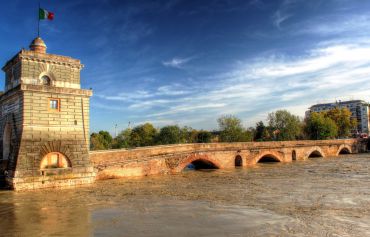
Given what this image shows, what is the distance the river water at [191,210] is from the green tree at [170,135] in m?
35.8

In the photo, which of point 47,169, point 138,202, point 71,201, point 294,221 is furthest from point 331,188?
point 47,169

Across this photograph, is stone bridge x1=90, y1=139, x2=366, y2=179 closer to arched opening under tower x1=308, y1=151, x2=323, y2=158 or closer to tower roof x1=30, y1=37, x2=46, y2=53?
arched opening under tower x1=308, y1=151, x2=323, y2=158

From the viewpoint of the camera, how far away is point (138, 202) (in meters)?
13.4

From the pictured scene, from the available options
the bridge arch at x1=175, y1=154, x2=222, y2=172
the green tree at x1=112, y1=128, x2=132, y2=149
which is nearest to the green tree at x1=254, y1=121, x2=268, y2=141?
the green tree at x1=112, y1=128, x2=132, y2=149

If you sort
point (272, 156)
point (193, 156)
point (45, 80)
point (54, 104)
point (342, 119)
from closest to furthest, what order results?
1. point (54, 104)
2. point (45, 80)
3. point (193, 156)
4. point (272, 156)
5. point (342, 119)

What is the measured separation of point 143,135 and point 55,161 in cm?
4054

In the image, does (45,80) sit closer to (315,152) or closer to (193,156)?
(193,156)

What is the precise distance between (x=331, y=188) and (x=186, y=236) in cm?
1130

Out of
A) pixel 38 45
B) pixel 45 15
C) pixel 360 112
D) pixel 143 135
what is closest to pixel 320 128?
pixel 143 135

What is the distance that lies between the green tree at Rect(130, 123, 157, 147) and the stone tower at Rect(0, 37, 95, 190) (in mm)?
37492

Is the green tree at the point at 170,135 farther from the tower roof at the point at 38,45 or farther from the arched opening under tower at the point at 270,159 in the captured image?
the tower roof at the point at 38,45

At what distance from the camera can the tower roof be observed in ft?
63.6

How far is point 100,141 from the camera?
56.1 meters

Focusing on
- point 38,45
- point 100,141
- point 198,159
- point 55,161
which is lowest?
point 198,159
